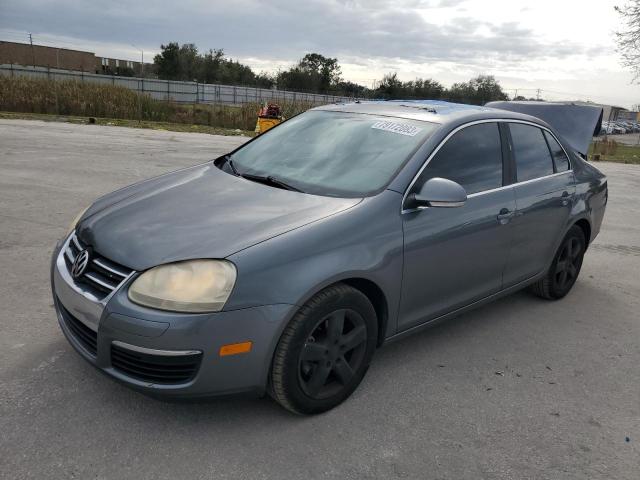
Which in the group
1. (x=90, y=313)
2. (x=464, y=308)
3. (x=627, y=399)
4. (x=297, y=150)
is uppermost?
(x=297, y=150)

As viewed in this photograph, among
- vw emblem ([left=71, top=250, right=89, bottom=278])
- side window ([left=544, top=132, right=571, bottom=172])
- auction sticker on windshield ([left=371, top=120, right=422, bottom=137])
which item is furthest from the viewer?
side window ([left=544, top=132, right=571, bottom=172])

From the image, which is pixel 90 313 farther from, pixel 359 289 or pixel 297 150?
pixel 297 150

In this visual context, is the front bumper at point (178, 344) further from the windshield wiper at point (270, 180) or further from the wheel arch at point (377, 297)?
the windshield wiper at point (270, 180)

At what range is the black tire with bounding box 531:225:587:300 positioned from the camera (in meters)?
4.66

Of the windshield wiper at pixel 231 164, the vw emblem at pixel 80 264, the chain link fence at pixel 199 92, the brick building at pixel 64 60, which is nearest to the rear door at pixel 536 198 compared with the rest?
the windshield wiper at pixel 231 164

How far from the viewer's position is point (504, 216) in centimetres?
374

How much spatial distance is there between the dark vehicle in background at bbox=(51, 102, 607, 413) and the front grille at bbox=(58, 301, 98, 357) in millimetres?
12

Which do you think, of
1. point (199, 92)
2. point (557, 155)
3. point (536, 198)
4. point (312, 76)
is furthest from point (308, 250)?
point (312, 76)

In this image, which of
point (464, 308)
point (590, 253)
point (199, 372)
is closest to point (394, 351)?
point (464, 308)

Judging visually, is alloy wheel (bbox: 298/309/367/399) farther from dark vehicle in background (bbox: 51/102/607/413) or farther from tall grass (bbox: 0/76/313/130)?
tall grass (bbox: 0/76/313/130)

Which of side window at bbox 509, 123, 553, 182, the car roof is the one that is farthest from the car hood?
side window at bbox 509, 123, 553, 182

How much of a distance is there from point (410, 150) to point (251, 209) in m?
1.08

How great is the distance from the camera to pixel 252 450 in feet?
8.34

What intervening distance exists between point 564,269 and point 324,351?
2919 mm
